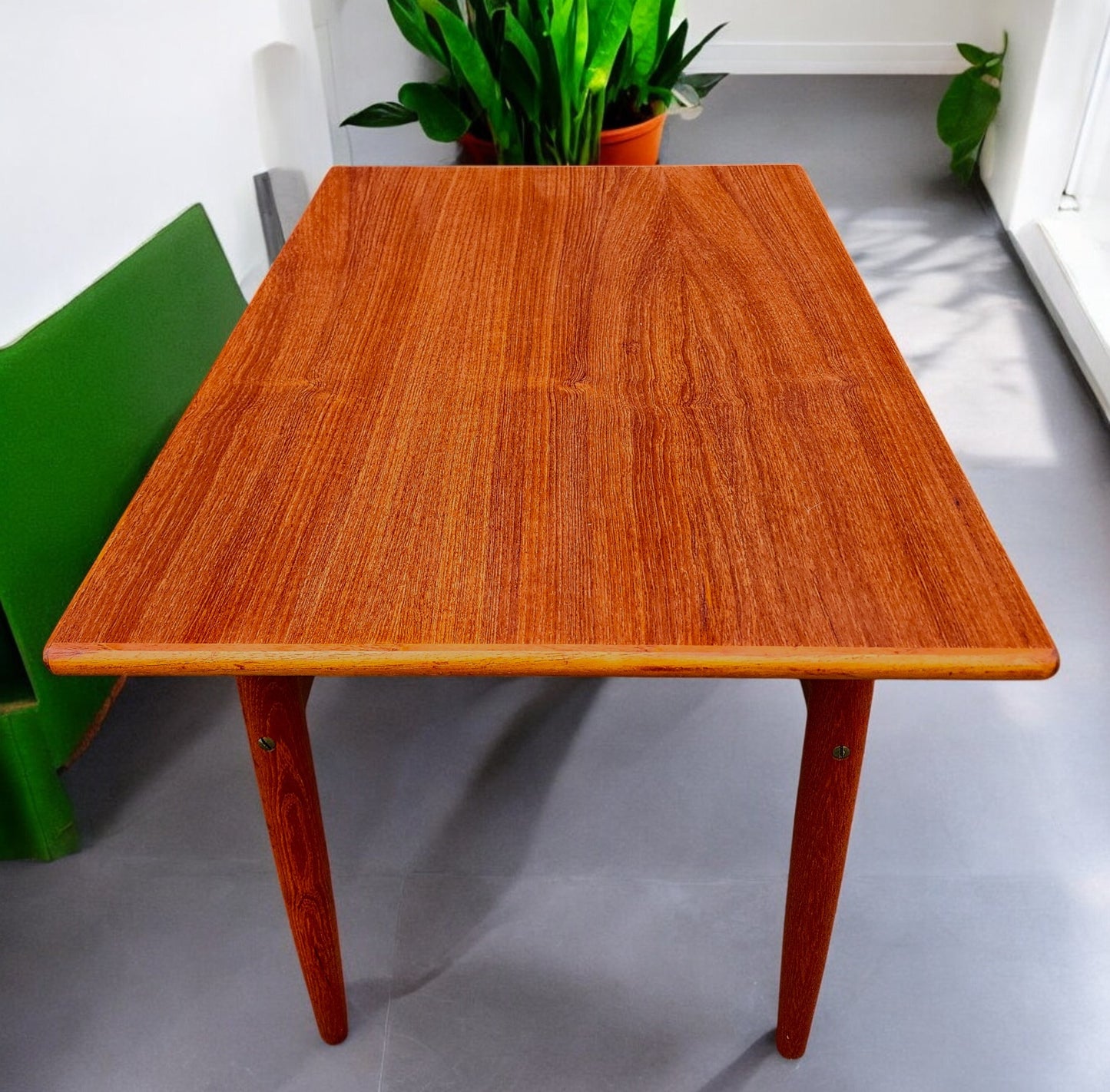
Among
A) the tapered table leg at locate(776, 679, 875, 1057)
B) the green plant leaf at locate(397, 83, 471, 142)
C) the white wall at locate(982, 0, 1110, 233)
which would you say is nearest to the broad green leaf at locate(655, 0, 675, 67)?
the green plant leaf at locate(397, 83, 471, 142)

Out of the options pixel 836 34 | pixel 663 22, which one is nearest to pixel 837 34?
pixel 836 34

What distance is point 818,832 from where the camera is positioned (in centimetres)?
107

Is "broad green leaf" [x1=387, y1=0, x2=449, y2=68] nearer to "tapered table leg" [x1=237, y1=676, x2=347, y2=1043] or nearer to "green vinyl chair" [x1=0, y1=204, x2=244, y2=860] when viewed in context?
"green vinyl chair" [x1=0, y1=204, x2=244, y2=860]

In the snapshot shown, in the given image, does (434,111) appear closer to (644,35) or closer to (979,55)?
(644,35)

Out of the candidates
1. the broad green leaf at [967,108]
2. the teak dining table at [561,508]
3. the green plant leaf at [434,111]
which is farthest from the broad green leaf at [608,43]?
the broad green leaf at [967,108]

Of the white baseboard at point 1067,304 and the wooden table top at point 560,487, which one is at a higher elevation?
the wooden table top at point 560,487

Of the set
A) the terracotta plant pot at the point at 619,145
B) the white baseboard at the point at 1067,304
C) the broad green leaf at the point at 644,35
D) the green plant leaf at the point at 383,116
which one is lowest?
the white baseboard at the point at 1067,304

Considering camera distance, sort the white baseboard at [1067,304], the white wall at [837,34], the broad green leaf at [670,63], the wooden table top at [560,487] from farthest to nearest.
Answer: the white wall at [837,34], the broad green leaf at [670,63], the white baseboard at [1067,304], the wooden table top at [560,487]

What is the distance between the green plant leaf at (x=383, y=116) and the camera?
241 centimetres

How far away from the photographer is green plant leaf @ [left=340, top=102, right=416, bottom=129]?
241cm

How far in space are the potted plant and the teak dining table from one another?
85 centimetres

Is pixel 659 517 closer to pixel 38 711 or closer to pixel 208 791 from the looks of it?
pixel 38 711

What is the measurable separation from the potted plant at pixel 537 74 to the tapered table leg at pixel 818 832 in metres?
1.56

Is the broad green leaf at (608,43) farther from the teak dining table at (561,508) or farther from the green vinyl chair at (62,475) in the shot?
the green vinyl chair at (62,475)
